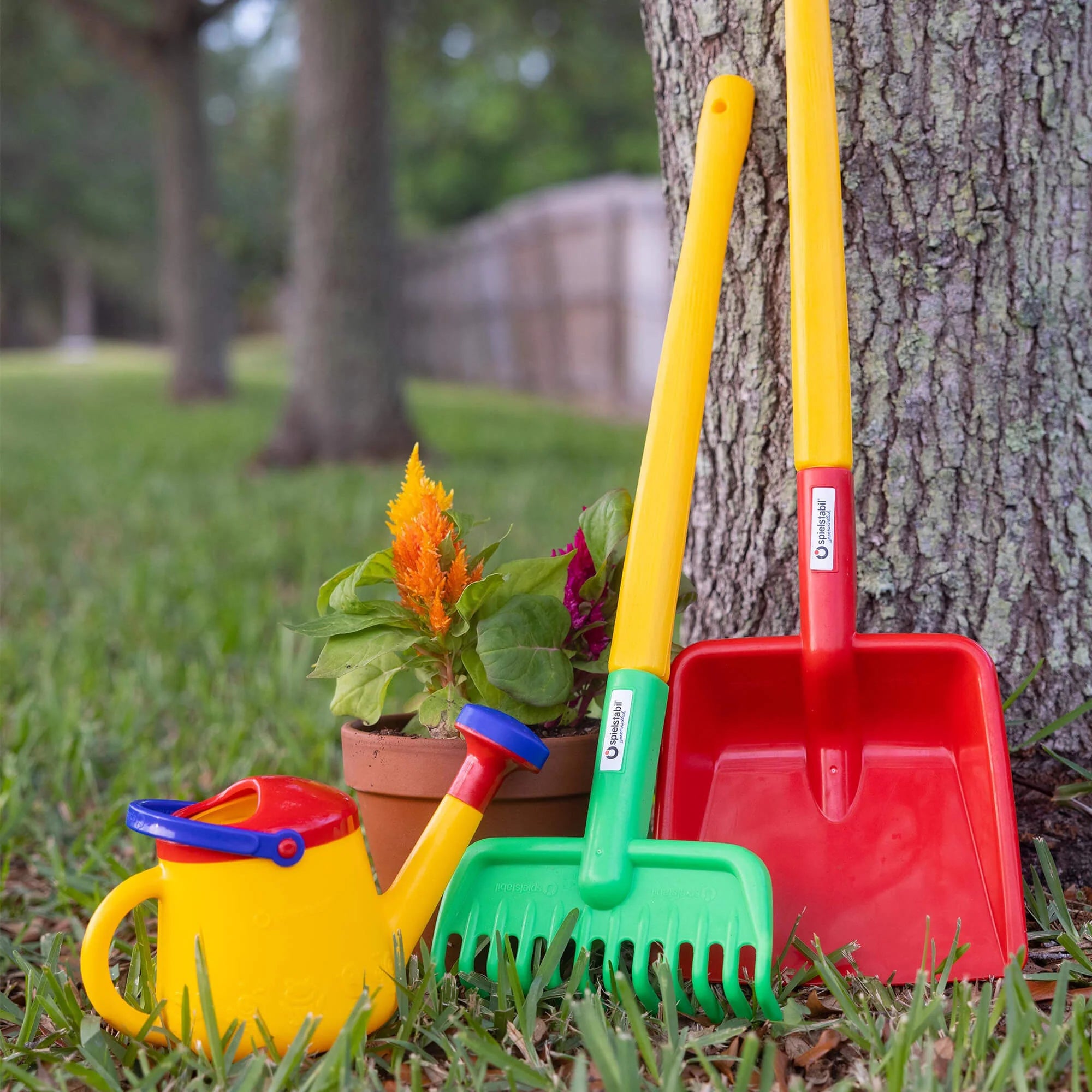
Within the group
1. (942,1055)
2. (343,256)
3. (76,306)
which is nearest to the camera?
(942,1055)

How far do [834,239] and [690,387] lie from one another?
25cm

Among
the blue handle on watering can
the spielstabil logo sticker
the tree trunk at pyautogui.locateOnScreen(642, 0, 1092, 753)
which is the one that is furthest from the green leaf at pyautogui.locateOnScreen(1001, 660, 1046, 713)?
the blue handle on watering can

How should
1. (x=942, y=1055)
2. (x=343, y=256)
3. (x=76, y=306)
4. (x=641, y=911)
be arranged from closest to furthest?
(x=942, y=1055) → (x=641, y=911) → (x=343, y=256) → (x=76, y=306)

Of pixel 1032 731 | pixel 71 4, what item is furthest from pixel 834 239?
pixel 71 4

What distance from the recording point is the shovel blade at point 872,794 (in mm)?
1233

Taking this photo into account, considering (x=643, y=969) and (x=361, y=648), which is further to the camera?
(x=361, y=648)

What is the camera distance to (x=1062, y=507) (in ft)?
4.98

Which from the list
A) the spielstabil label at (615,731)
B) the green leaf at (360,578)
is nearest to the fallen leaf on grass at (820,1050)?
the spielstabil label at (615,731)

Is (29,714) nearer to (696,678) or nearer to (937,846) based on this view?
(696,678)

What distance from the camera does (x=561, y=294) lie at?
11078 millimetres

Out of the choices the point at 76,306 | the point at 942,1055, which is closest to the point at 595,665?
the point at 942,1055

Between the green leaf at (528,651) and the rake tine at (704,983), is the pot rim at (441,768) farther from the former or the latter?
the rake tine at (704,983)

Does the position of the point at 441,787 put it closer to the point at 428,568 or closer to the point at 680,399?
the point at 428,568

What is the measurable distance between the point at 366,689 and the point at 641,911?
1.31ft
